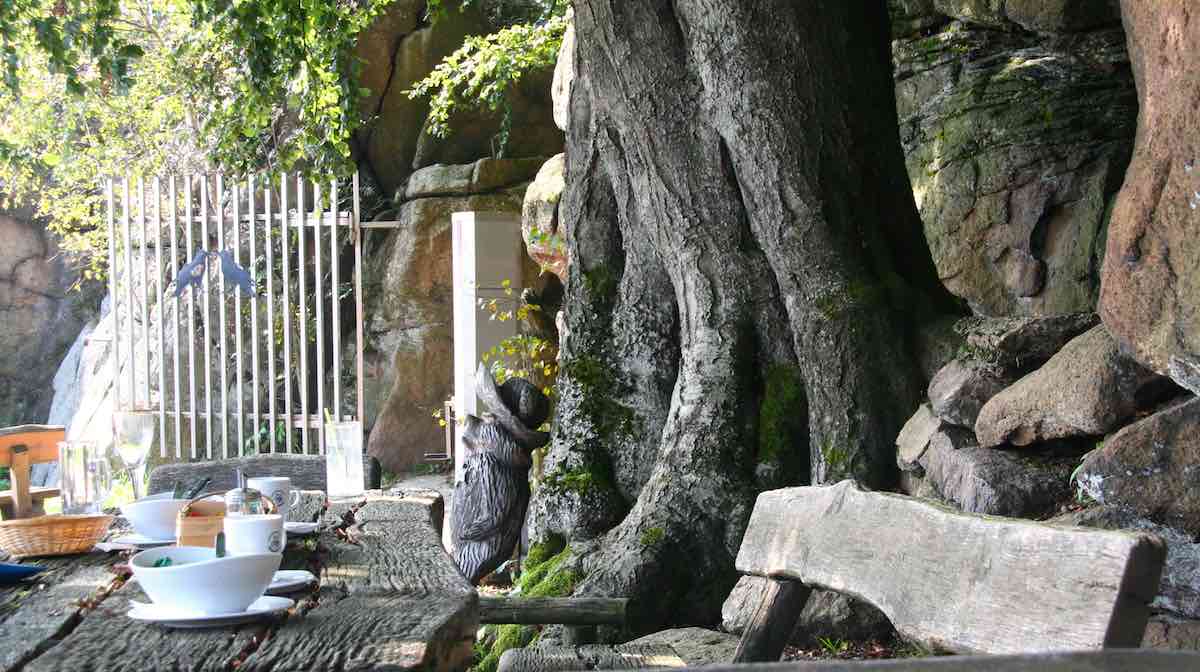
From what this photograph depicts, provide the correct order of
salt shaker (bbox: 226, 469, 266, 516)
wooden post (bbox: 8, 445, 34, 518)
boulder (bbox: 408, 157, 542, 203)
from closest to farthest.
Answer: salt shaker (bbox: 226, 469, 266, 516)
wooden post (bbox: 8, 445, 34, 518)
boulder (bbox: 408, 157, 542, 203)

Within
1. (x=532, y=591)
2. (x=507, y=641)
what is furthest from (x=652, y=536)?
(x=507, y=641)

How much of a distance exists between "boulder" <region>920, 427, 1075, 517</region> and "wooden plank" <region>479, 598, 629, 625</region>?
106cm

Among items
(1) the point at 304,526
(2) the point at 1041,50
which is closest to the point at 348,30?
(2) the point at 1041,50

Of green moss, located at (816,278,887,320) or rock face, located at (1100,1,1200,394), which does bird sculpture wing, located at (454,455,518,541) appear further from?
rock face, located at (1100,1,1200,394)

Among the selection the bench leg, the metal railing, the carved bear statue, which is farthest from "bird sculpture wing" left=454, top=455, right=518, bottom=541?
the bench leg

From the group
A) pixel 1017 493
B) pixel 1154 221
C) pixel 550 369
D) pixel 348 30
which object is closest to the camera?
pixel 1154 221

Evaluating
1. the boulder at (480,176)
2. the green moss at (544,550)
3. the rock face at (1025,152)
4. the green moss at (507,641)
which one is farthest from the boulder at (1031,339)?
the boulder at (480,176)

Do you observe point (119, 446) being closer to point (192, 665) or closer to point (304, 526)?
point (304, 526)

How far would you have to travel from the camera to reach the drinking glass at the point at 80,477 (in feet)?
9.01

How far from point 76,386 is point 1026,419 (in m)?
11.7

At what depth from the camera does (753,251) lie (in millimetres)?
4738

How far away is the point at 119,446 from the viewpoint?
292 centimetres

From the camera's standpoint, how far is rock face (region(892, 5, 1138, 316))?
17.6ft

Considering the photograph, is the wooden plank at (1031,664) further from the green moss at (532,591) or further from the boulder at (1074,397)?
the green moss at (532,591)
